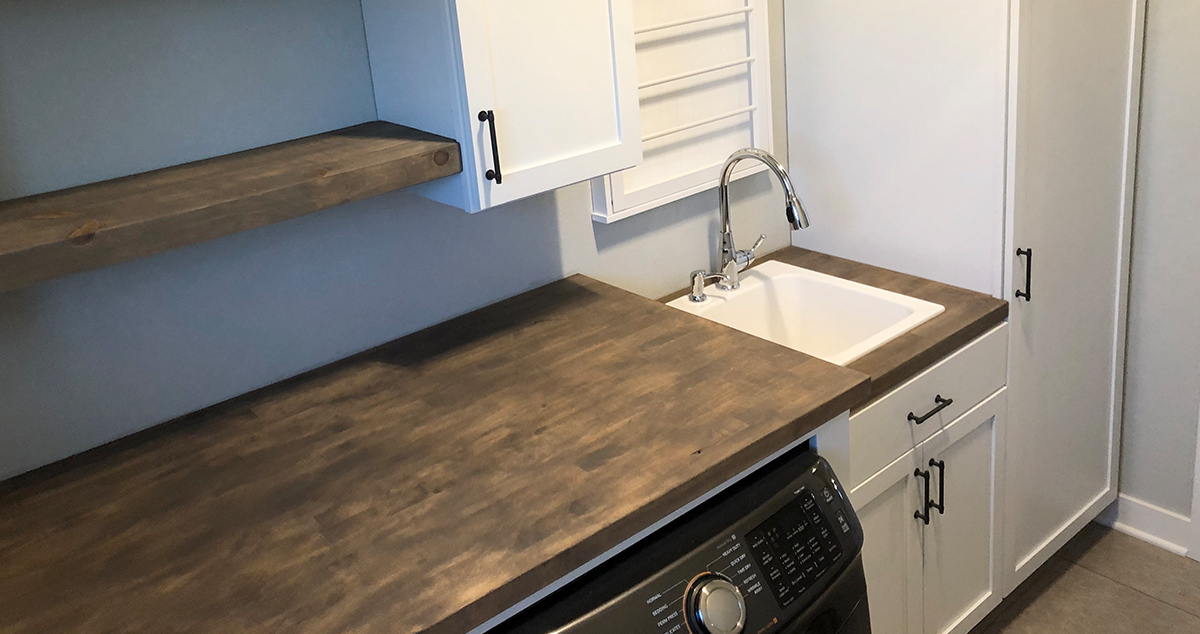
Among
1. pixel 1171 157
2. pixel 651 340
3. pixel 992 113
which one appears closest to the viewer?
pixel 651 340

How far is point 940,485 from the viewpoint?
1.83 meters

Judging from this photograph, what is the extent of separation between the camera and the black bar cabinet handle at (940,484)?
5.98 feet

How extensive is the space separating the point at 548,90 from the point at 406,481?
2.14ft

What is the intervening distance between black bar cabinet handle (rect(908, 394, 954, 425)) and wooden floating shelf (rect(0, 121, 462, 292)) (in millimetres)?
955

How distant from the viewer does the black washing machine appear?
121cm

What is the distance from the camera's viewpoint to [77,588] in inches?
45.4

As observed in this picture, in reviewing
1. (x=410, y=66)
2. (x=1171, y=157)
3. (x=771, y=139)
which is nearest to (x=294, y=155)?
(x=410, y=66)

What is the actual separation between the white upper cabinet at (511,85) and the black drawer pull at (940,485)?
0.84 metres

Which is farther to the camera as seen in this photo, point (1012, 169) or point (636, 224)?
point (636, 224)

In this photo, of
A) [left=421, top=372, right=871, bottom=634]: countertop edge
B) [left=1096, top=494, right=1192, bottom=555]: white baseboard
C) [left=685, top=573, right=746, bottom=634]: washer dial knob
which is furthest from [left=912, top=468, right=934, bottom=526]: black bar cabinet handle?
[left=1096, top=494, right=1192, bottom=555]: white baseboard

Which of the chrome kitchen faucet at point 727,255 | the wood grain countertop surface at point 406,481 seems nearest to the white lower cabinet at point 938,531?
the wood grain countertop surface at point 406,481

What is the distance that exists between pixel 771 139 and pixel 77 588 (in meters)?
1.67

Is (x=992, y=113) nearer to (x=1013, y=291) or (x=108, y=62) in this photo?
(x=1013, y=291)

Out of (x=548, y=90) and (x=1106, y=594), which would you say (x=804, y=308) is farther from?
(x=1106, y=594)
